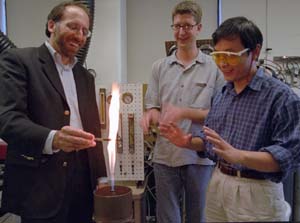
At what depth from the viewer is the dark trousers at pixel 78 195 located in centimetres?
148

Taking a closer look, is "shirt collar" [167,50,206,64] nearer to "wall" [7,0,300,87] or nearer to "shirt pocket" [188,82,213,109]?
"shirt pocket" [188,82,213,109]

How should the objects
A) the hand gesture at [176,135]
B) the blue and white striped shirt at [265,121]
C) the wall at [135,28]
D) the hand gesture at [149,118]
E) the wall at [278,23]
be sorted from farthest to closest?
the wall at [278,23]
the wall at [135,28]
the hand gesture at [149,118]
the hand gesture at [176,135]
the blue and white striped shirt at [265,121]

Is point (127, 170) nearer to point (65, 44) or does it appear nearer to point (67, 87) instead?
point (67, 87)

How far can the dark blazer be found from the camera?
4.39ft

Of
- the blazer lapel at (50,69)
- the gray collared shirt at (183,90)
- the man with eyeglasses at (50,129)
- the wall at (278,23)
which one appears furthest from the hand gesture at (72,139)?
the wall at (278,23)

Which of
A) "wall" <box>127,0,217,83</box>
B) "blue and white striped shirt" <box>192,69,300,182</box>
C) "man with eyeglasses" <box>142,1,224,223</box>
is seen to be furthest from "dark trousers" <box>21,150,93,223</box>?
"wall" <box>127,0,217,83</box>

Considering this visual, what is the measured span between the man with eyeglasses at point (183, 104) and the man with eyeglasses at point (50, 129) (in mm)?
557

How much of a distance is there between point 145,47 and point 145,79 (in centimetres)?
40

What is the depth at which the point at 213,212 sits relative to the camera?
4.84ft

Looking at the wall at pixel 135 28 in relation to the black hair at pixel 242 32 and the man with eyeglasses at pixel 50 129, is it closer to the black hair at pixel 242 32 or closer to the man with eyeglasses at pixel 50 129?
the man with eyeglasses at pixel 50 129

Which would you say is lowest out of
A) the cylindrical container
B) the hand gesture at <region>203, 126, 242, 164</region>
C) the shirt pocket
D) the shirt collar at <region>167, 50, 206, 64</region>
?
the cylindrical container

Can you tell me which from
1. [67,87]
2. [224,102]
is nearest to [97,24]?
[67,87]

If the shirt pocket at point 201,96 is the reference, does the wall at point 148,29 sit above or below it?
above

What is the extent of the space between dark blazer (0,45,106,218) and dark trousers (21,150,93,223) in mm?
46
